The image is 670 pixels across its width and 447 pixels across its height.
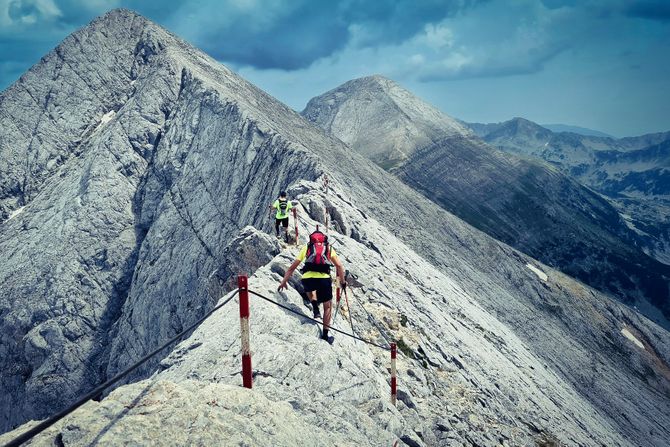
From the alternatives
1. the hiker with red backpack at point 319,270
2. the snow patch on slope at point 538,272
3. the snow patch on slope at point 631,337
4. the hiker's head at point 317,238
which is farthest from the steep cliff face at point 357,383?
the snow patch on slope at point 538,272

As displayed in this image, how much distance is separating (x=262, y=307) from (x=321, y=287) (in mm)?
1858

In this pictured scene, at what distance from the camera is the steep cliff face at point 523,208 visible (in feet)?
436

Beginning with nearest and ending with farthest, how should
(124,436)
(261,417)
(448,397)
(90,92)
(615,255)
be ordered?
(124,436), (261,417), (448,397), (90,92), (615,255)

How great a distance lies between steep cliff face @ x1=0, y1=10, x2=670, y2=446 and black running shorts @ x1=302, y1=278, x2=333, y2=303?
3.67ft

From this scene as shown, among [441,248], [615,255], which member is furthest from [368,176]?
[615,255]

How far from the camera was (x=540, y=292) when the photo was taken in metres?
59.3

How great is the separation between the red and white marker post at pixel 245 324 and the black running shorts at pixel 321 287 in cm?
363

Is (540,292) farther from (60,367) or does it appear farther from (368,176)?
(60,367)

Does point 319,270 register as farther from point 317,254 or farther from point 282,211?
point 282,211

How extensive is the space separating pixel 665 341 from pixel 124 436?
8085 centimetres

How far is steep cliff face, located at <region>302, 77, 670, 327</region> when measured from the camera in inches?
5231

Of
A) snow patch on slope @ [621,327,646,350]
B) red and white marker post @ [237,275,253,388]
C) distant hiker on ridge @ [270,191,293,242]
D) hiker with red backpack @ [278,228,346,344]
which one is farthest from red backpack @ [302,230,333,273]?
snow patch on slope @ [621,327,646,350]

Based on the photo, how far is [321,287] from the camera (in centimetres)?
1103

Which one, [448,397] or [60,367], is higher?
[448,397]
